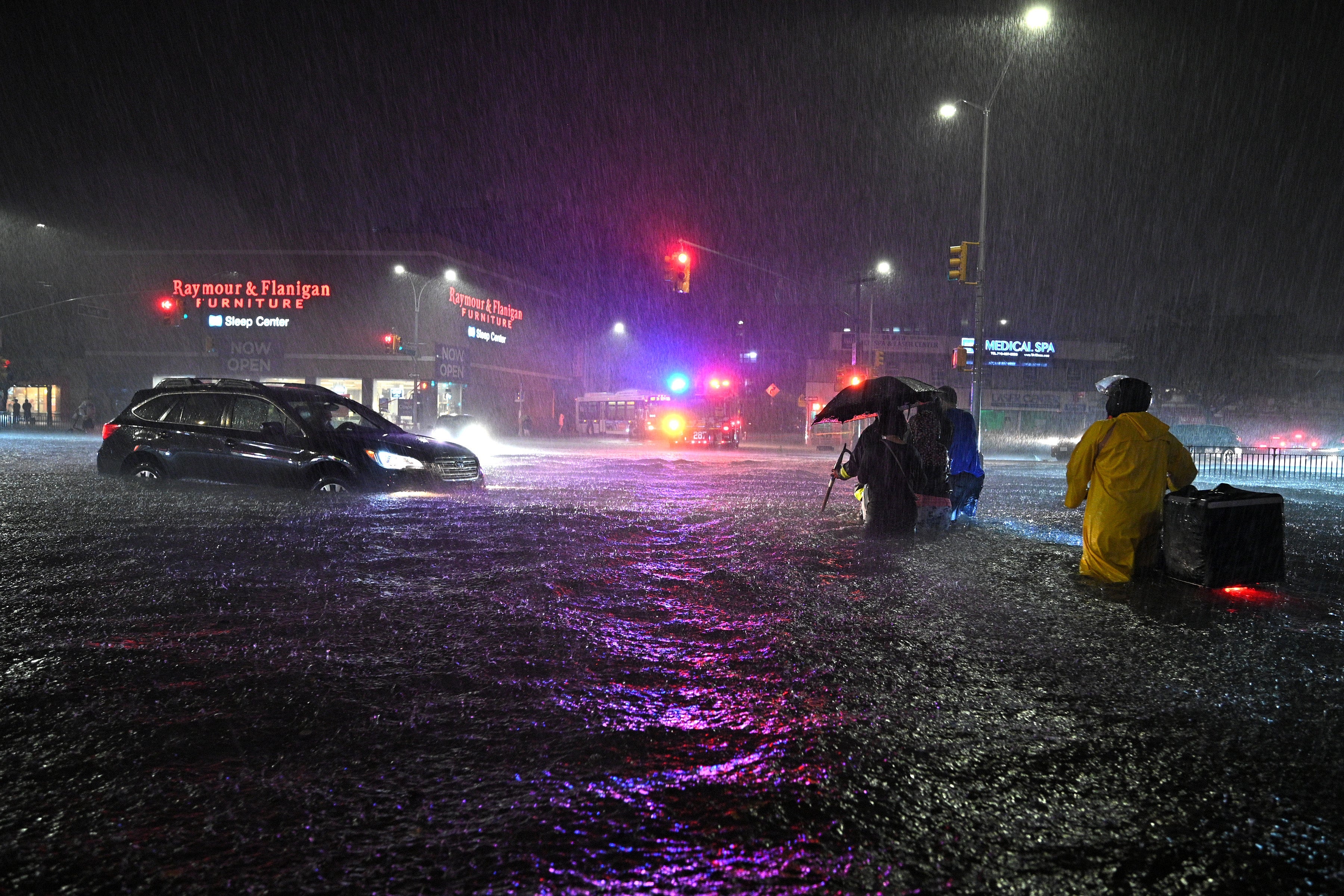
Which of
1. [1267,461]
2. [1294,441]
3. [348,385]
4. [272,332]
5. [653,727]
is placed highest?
[272,332]

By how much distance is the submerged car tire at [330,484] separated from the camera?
1095 centimetres

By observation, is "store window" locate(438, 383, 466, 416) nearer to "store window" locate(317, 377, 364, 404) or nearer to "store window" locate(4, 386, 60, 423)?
"store window" locate(317, 377, 364, 404)

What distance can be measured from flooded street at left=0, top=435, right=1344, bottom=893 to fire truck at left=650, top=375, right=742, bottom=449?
2986cm

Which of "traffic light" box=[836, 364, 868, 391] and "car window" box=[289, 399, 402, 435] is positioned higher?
"traffic light" box=[836, 364, 868, 391]

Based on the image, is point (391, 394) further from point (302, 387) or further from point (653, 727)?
point (653, 727)

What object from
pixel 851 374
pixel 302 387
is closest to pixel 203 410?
pixel 302 387

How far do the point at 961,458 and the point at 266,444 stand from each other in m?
9.47

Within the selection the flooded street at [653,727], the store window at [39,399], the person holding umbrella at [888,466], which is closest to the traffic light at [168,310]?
the flooded street at [653,727]

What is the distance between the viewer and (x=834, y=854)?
2188 millimetres

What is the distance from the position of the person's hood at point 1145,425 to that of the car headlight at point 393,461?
905 cm

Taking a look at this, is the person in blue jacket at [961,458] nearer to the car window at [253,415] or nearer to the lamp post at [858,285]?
the car window at [253,415]

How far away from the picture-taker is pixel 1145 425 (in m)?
5.98

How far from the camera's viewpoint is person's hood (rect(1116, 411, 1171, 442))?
5.91 meters

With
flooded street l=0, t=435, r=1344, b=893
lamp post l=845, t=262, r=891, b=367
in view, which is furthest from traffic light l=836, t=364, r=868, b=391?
flooded street l=0, t=435, r=1344, b=893
